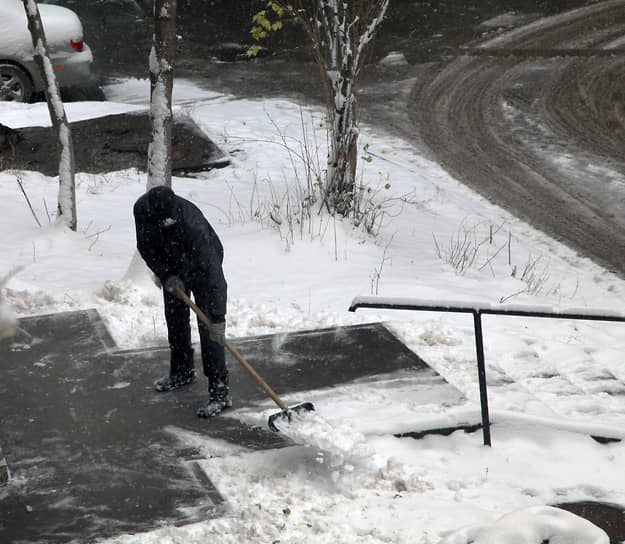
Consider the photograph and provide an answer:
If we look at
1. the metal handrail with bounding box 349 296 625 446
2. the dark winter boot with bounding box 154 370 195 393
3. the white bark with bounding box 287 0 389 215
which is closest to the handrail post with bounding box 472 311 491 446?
the metal handrail with bounding box 349 296 625 446

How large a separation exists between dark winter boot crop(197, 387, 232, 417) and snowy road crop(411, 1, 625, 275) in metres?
4.83

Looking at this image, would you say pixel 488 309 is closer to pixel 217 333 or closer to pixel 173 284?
pixel 217 333

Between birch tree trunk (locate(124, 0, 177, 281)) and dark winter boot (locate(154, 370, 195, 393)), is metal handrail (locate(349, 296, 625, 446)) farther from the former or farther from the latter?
birch tree trunk (locate(124, 0, 177, 281))

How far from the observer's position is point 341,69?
8180 mm

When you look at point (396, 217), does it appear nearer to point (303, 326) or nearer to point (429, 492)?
point (303, 326)

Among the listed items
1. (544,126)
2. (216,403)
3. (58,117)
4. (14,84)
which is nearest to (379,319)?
(216,403)

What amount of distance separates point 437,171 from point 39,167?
5.18 metres

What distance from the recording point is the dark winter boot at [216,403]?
4.92 metres

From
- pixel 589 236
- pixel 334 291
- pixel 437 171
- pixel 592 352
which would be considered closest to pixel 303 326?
pixel 334 291

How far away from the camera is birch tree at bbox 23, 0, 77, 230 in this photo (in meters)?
7.49

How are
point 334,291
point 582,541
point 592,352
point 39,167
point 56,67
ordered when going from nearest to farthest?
point 582,541 < point 592,352 < point 334,291 < point 39,167 < point 56,67

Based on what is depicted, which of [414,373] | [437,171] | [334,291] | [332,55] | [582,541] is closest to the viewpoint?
[582,541]

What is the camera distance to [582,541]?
134 inches

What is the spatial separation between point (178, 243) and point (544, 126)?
880cm
